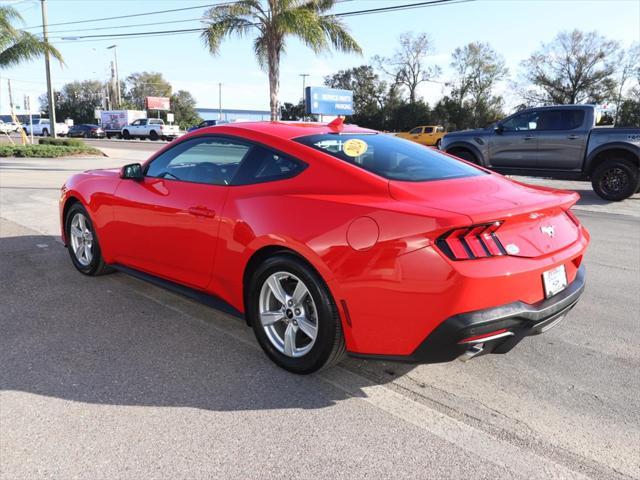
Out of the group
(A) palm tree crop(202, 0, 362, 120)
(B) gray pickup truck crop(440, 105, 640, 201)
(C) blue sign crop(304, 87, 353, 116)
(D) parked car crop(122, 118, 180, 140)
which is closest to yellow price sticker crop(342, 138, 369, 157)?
(B) gray pickup truck crop(440, 105, 640, 201)

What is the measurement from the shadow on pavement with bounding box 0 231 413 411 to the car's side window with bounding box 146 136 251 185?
111 centimetres

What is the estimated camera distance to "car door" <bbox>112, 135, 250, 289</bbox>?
139 inches

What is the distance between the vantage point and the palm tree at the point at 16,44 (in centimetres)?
2038

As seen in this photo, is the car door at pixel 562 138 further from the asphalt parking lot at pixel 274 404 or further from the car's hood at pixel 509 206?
the car's hood at pixel 509 206

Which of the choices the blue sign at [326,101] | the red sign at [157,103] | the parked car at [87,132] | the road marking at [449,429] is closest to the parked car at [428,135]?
the blue sign at [326,101]

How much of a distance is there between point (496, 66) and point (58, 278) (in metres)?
59.0

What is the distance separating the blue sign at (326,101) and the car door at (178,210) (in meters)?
18.2

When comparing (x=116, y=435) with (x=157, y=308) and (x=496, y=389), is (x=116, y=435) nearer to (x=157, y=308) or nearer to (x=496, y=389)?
(x=157, y=308)

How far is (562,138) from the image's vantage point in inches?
460

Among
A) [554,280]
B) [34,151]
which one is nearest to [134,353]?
[554,280]

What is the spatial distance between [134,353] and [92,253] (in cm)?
180

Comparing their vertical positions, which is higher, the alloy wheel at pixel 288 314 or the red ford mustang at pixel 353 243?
the red ford mustang at pixel 353 243

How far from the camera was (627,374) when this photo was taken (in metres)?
3.26

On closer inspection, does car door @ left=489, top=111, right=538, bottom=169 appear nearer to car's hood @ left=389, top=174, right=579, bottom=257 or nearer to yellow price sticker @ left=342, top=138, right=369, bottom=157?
car's hood @ left=389, top=174, right=579, bottom=257
